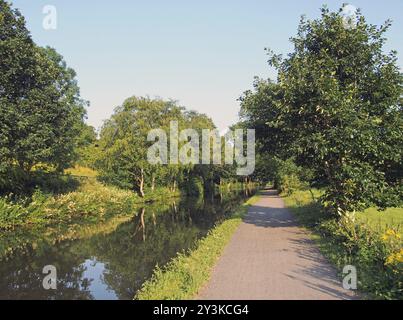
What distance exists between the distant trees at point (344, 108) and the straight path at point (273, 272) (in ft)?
10.6

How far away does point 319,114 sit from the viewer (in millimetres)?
14914

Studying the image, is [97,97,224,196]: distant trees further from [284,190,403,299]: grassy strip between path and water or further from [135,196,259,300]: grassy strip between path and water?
[135,196,259,300]: grassy strip between path and water

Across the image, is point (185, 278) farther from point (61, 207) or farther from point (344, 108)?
point (61, 207)

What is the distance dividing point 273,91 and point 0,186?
19500 millimetres

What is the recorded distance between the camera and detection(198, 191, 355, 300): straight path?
8.34 metres

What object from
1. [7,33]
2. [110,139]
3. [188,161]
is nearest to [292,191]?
[188,161]

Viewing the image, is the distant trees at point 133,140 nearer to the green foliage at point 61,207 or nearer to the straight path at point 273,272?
the green foliage at point 61,207

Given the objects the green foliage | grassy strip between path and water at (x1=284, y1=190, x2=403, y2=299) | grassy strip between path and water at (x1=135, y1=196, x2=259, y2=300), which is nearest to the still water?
grassy strip between path and water at (x1=135, y1=196, x2=259, y2=300)

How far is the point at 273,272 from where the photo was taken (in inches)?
399

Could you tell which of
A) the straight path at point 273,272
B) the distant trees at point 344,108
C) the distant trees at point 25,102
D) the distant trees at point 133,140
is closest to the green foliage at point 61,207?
the distant trees at point 25,102

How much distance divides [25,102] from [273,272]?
18250 mm

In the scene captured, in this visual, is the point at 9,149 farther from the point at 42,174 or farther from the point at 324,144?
the point at 324,144

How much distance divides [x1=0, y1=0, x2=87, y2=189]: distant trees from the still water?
5.45 meters

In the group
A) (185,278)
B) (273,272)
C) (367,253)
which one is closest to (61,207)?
(185,278)
